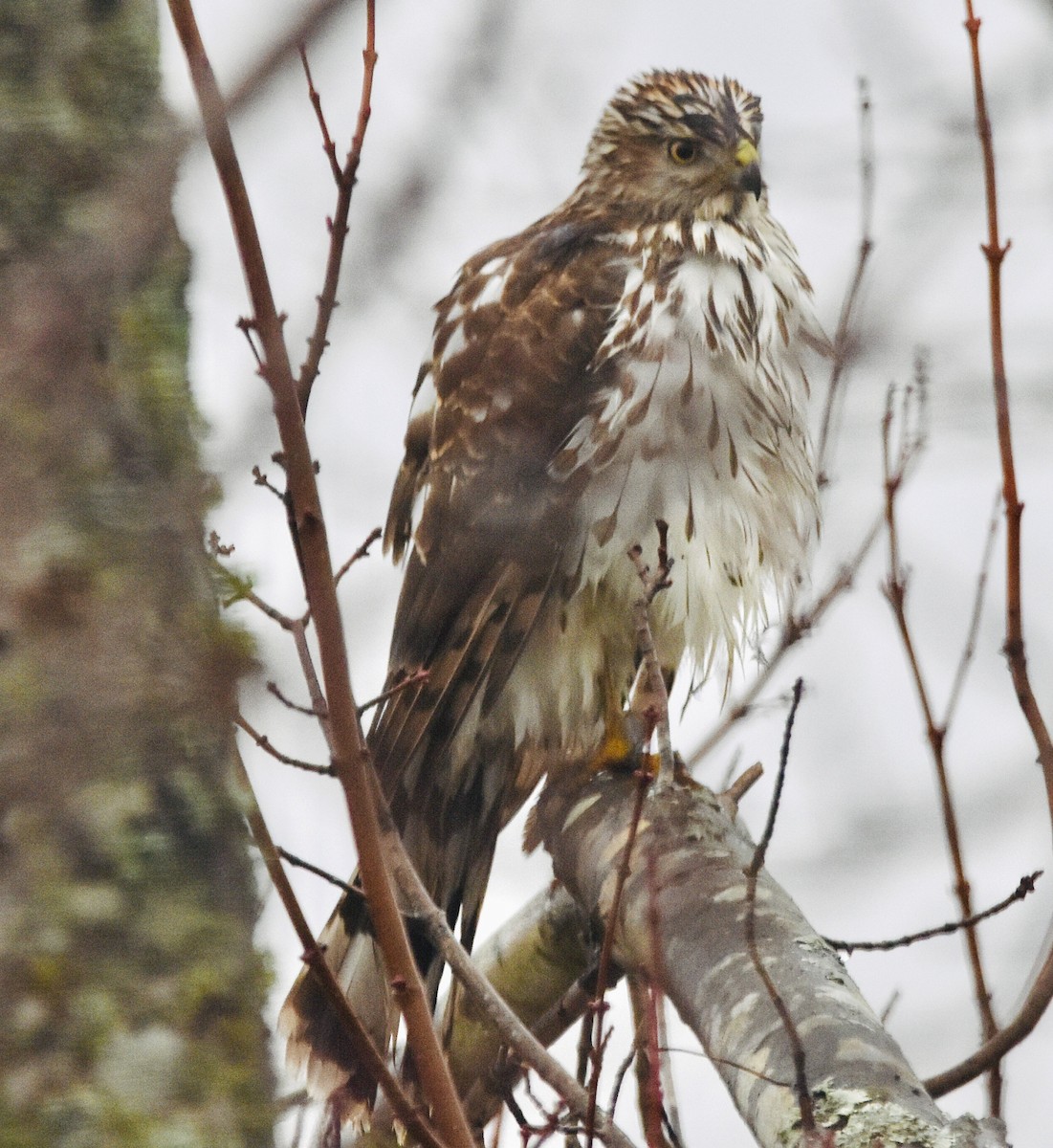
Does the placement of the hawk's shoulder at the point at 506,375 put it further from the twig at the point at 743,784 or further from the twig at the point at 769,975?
the twig at the point at 769,975

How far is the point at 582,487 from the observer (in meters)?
3.75

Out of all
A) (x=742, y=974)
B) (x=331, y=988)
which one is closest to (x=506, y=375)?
(x=742, y=974)

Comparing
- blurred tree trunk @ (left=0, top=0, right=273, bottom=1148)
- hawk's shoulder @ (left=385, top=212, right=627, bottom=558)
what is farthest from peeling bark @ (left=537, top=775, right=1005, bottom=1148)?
hawk's shoulder @ (left=385, top=212, right=627, bottom=558)

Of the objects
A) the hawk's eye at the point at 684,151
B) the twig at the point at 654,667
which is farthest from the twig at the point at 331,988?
the hawk's eye at the point at 684,151

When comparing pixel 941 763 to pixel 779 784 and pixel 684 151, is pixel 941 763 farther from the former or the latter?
pixel 684 151

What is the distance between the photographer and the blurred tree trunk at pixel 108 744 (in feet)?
5.42

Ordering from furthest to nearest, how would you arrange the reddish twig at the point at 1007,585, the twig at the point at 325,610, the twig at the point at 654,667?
the twig at the point at 654,667 < the reddish twig at the point at 1007,585 < the twig at the point at 325,610

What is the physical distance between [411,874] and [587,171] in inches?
112

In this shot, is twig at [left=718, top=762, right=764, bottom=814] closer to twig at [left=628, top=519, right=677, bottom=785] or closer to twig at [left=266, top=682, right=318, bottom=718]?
twig at [left=628, top=519, right=677, bottom=785]

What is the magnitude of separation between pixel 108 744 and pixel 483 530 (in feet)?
7.40

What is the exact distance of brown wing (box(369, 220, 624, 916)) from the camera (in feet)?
12.5

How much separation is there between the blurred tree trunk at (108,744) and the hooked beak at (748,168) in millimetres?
2400

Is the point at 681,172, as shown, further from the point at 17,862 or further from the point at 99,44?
the point at 17,862

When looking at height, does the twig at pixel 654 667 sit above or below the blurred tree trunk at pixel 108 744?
above
